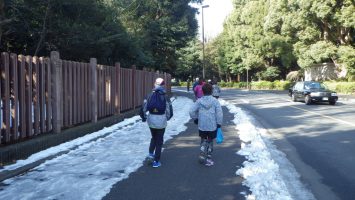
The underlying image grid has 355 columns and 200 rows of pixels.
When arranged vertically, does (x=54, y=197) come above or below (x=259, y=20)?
below

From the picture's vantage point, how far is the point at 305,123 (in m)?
14.9

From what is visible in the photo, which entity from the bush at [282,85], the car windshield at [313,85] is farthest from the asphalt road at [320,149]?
the bush at [282,85]

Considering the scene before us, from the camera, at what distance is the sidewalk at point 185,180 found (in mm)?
5891

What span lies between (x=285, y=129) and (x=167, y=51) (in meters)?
24.6

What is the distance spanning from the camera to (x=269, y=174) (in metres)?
6.82

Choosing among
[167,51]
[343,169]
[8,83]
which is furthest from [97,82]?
[167,51]

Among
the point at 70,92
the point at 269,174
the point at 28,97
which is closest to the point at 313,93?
the point at 70,92

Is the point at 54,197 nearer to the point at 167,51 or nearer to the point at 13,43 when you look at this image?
the point at 13,43

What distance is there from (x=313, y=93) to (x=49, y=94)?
731 inches

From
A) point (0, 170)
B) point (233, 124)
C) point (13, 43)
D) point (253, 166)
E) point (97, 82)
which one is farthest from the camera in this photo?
point (13, 43)

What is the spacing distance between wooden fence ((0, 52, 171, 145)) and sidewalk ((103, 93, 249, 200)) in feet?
8.84

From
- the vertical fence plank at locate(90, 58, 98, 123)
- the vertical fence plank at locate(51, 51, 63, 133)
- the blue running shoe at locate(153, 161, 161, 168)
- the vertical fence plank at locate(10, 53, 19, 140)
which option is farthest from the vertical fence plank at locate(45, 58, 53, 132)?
the blue running shoe at locate(153, 161, 161, 168)

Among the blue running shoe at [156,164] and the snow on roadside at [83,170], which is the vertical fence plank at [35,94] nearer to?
Answer: the snow on roadside at [83,170]

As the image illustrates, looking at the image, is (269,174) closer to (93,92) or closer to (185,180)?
(185,180)
